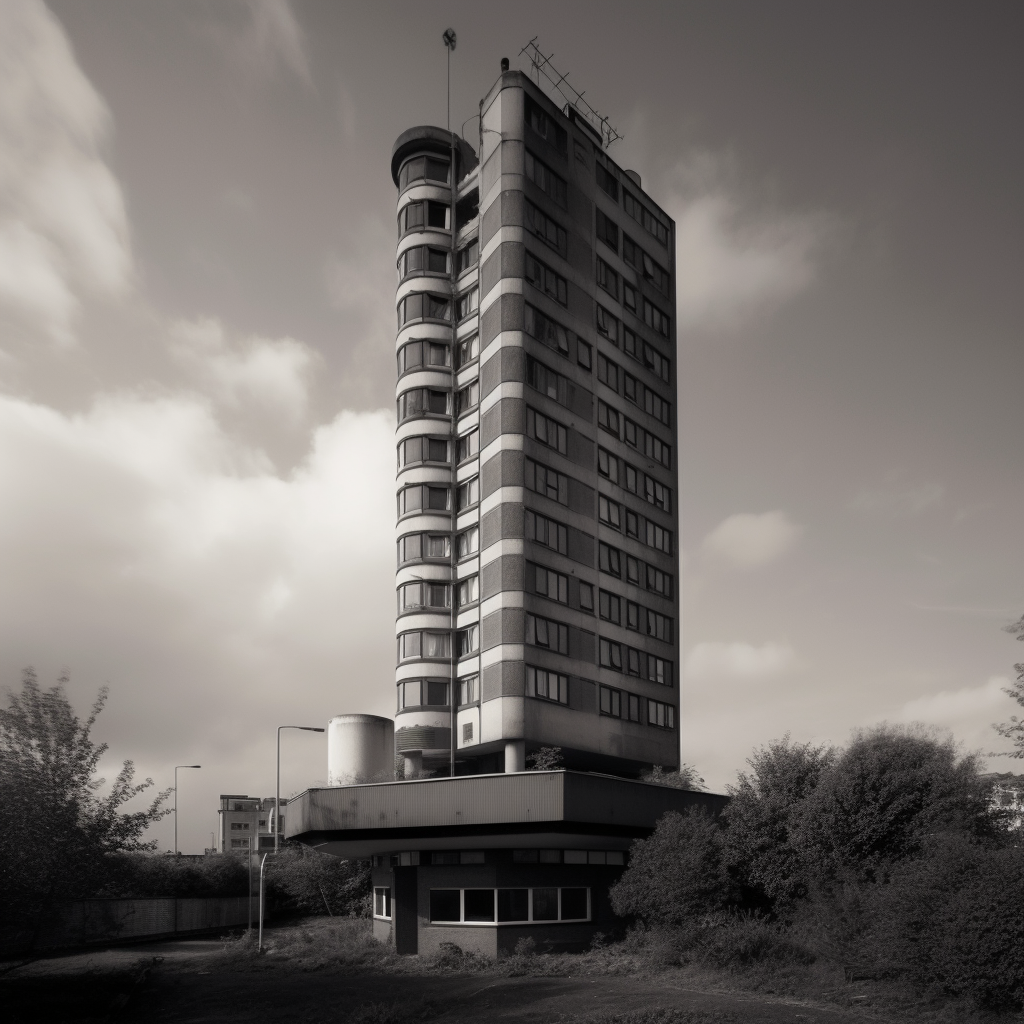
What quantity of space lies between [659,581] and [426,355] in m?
22.7

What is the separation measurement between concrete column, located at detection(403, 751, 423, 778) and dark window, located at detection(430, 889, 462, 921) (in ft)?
47.7

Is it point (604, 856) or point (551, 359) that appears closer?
point (604, 856)

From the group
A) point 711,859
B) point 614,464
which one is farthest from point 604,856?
point 614,464

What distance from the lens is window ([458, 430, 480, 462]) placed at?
66.9 m

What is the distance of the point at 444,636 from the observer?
65.4 metres

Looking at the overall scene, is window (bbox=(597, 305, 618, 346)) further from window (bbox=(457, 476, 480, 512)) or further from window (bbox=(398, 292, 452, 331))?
window (bbox=(457, 476, 480, 512))

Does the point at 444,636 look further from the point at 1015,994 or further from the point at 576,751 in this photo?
the point at 1015,994

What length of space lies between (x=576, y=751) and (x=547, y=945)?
17209 mm

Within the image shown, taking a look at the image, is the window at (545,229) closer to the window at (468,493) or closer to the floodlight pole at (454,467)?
the floodlight pole at (454,467)

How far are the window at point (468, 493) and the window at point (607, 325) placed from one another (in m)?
14.2

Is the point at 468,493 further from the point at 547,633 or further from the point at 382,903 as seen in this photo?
the point at 382,903

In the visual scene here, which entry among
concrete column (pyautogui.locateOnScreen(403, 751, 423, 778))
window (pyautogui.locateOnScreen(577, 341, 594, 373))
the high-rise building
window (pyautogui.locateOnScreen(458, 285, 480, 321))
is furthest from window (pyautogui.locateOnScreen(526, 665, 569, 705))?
window (pyautogui.locateOnScreen(458, 285, 480, 321))

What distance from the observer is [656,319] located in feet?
261

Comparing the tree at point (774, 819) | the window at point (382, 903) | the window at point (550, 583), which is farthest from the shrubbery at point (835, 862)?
the window at point (550, 583)
